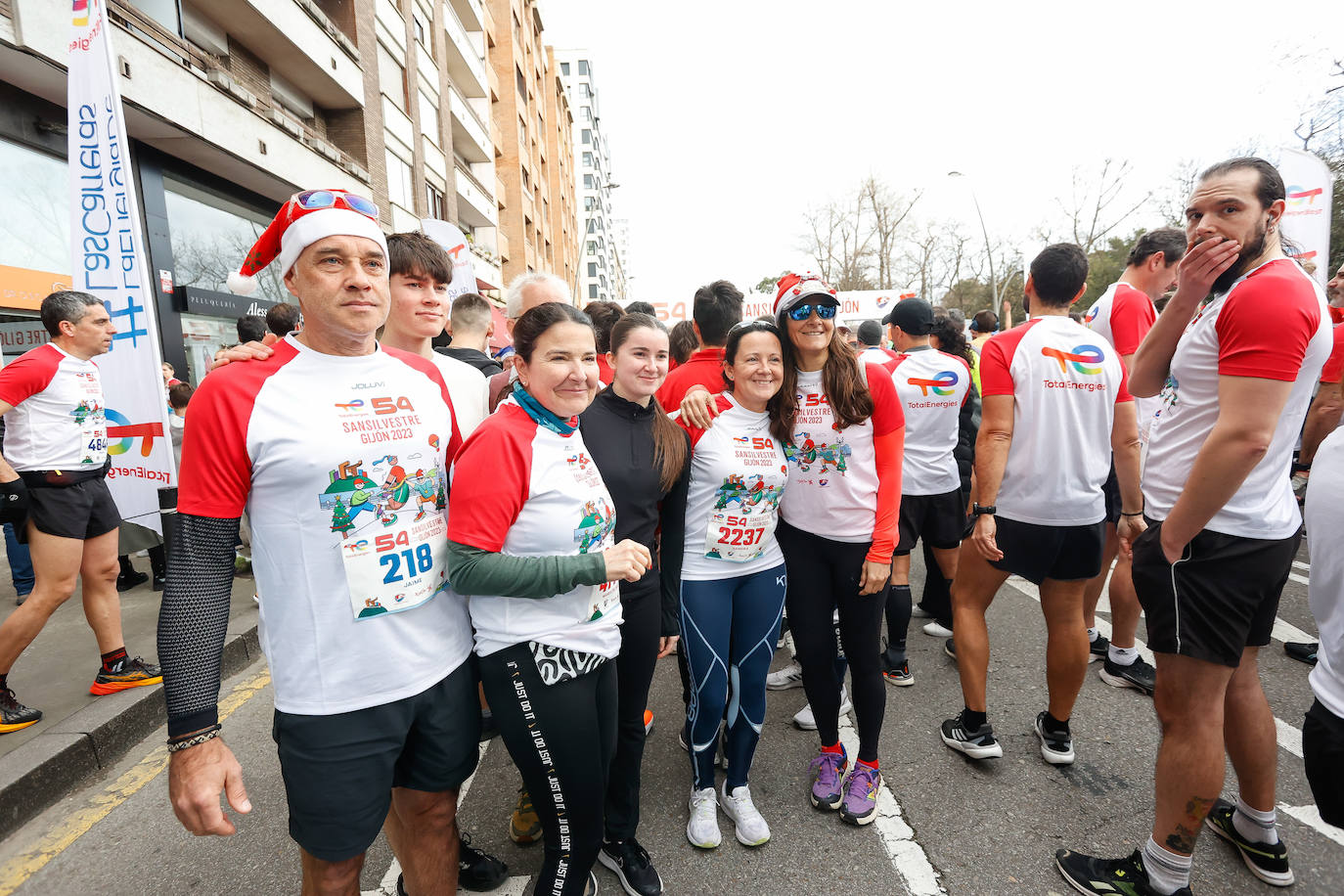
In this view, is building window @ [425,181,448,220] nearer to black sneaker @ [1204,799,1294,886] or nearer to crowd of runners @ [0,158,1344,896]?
crowd of runners @ [0,158,1344,896]

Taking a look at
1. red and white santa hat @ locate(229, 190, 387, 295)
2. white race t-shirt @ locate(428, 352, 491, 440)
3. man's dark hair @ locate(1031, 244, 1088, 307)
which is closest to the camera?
red and white santa hat @ locate(229, 190, 387, 295)

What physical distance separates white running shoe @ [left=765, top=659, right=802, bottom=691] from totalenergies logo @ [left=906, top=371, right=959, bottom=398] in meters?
1.93

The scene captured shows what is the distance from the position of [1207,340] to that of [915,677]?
2.49 m

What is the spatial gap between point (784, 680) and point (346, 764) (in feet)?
9.04

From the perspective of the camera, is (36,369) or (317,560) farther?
(36,369)

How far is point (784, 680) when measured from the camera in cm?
376

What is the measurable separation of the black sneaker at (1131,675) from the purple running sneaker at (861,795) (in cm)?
187

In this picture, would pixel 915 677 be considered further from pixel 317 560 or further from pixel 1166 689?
pixel 317 560

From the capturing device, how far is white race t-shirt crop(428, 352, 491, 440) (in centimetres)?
267

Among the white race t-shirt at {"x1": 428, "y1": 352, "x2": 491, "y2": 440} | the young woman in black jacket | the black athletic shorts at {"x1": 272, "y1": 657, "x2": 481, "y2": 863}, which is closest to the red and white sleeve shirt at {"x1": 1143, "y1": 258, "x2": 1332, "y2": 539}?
the young woman in black jacket

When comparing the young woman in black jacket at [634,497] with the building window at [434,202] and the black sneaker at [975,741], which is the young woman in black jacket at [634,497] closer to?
the black sneaker at [975,741]

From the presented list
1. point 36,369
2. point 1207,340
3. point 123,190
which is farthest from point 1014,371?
point 123,190

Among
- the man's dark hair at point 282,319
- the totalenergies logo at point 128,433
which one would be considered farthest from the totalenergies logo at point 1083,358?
the totalenergies logo at point 128,433

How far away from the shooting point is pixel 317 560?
5.03ft
